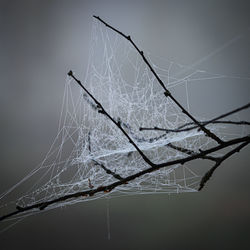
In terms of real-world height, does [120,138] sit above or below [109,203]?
above

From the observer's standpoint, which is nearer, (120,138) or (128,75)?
(120,138)

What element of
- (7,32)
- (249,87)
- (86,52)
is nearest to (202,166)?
(249,87)

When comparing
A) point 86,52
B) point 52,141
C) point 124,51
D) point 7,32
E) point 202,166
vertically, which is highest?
point 7,32

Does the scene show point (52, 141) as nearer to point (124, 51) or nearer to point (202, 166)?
point (124, 51)

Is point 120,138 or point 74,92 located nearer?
point 120,138

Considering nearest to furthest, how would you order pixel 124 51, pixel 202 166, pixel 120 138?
pixel 120 138, pixel 124 51, pixel 202 166

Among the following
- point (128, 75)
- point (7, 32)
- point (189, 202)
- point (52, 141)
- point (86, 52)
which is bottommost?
point (189, 202)

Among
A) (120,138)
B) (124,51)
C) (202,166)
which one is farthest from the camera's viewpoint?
(202,166)

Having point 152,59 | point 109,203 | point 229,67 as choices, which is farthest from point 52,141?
point 229,67

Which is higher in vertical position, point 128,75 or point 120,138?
point 128,75

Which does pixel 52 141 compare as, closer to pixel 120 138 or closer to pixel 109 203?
pixel 109 203
